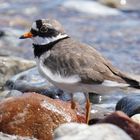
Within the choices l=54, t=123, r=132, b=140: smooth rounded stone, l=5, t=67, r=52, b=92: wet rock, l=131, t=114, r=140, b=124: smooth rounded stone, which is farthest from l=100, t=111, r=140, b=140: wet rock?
l=5, t=67, r=52, b=92: wet rock

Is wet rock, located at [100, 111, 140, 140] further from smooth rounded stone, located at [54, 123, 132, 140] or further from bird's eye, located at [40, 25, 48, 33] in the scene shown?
bird's eye, located at [40, 25, 48, 33]

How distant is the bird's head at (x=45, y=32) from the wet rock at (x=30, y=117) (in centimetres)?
81

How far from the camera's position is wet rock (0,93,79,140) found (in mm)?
6688

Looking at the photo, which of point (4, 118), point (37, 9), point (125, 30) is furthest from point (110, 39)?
point (4, 118)

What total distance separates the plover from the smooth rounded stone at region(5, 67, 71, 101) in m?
1.71

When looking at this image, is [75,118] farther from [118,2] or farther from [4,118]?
[118,2]

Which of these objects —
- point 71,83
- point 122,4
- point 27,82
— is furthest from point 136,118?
point 122,4

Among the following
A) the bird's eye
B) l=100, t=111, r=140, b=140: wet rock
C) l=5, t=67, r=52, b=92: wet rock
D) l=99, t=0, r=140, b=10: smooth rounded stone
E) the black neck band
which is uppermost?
the bird's eye

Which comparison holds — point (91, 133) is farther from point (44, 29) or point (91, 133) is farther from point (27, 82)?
point (27, 82)

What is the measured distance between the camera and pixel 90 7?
16.8m

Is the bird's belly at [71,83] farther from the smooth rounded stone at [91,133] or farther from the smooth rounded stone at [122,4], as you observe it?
the smooth rounded stone at [122,4]

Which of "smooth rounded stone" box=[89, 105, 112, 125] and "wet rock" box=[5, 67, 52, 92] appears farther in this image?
"wet rock" box=[5, 67, 52, 92]

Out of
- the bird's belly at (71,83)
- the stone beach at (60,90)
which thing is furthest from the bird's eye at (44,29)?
the stone beach at (60,90)

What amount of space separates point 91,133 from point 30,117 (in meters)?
1.54
